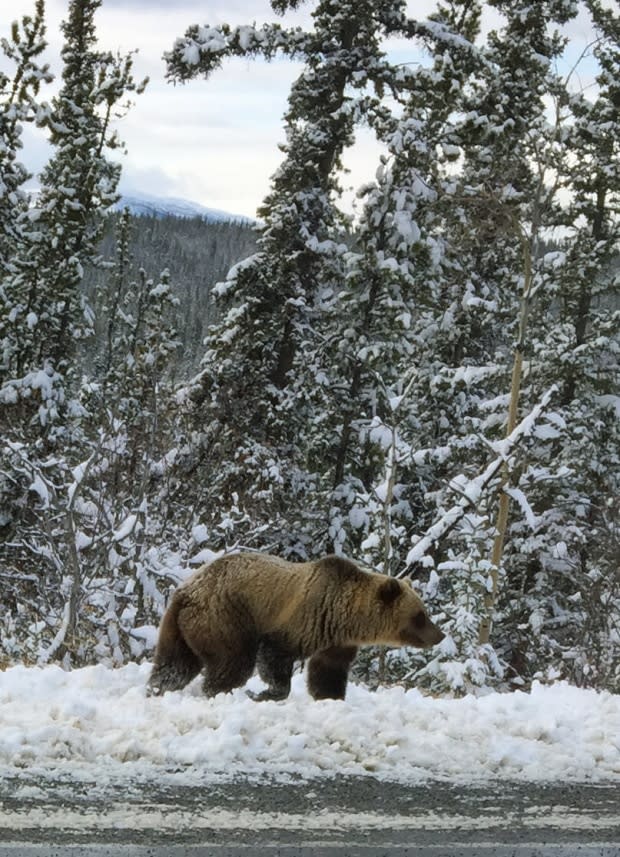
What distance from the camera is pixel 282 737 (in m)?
5.00

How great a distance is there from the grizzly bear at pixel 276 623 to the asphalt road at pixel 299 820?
2458mm

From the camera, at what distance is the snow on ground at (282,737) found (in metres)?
4.62

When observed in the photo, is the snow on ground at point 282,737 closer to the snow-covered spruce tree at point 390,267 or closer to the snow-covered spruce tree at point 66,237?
the snow-covered spruce tree at point 390,267

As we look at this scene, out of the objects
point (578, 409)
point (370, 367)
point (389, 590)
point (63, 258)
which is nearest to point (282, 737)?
point (389, 590)

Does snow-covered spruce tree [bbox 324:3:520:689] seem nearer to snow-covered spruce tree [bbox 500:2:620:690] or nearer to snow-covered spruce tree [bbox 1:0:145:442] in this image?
snow-covered spruce tree [bbox 500:2:620:690]

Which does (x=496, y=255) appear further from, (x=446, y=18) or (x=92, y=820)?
(x=92, y=820)

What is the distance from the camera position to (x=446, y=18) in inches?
1006

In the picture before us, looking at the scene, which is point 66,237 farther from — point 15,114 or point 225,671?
point 225,671

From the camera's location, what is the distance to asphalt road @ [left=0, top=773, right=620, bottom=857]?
12.1 feet

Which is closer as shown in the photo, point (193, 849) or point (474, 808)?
point (193, 849)

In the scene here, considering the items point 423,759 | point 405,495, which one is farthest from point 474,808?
point 405,495

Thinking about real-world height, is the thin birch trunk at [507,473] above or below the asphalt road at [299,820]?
above

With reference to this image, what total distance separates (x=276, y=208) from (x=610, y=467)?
1065 centimetres

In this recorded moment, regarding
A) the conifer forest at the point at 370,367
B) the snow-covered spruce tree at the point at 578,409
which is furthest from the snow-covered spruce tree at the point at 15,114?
the snow-covered spruce tree at the point at 578,409
